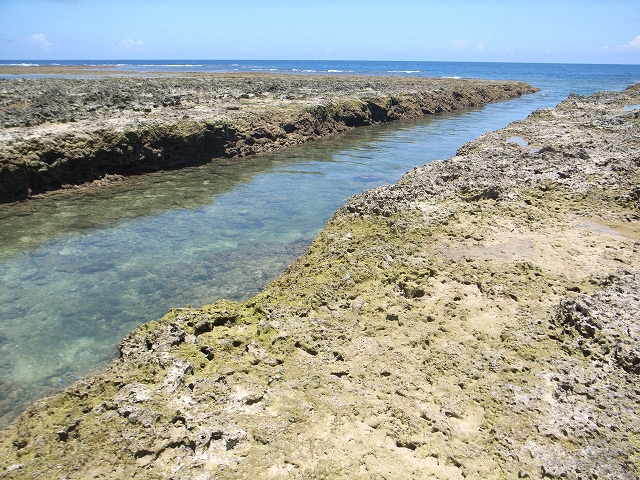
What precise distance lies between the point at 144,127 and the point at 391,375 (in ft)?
43.8

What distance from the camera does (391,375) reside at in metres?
4.23

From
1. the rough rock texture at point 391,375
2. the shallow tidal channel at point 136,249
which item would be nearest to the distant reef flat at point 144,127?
the shallow tidal channel at point 136,249

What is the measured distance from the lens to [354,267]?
6.10 m

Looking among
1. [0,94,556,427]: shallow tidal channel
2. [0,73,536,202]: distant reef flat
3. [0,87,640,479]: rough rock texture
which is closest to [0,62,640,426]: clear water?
[0,94,556,427]: shallow tidal channel

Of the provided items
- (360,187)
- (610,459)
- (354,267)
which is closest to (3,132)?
(360,187)

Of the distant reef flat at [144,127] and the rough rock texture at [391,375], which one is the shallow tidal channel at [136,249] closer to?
→ the distant reef flat at [144,127]

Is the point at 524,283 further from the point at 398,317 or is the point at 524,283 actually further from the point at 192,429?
the point at 192,429

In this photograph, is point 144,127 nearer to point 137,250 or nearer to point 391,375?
point 137,250

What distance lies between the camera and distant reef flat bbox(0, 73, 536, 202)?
12.5 metres

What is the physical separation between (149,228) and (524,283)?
25.8ft

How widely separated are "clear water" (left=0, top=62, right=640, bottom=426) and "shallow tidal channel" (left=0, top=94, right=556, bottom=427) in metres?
0.02

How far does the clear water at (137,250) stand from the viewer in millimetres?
6074

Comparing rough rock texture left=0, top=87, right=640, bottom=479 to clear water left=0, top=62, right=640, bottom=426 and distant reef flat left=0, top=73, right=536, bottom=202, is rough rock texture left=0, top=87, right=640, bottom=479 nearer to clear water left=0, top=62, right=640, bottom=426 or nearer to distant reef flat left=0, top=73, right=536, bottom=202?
clear water left=0, top=62, right=640, bottom=426

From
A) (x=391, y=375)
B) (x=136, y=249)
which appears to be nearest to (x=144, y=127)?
(x=136, y=249)
